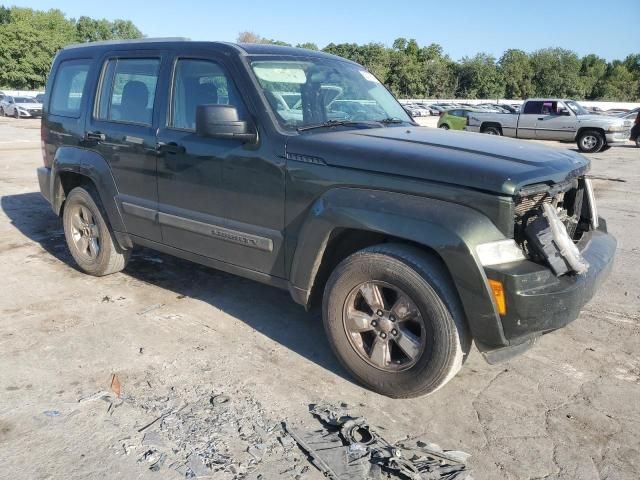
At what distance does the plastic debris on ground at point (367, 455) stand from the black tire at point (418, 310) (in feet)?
1.16

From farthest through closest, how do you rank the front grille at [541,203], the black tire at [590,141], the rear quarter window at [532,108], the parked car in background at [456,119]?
the parked car in background at [456,119] < the rear quarter window at [532,108] < the black tire at [590,141] < the front grille at [541,203]

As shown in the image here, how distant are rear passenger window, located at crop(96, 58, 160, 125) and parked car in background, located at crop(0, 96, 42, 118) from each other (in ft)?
96.4

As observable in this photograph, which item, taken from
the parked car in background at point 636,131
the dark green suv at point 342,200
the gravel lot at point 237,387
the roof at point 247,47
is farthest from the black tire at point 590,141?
the roof at point 247,47

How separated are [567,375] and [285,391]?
1.77m

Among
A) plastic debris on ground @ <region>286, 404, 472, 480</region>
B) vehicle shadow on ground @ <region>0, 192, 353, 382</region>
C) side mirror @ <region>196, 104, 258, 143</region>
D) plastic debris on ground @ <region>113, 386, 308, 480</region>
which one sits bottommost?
plastic debris on ground @ <region>113, 386, 308, 480</region>

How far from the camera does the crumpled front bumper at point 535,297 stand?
8.87ft

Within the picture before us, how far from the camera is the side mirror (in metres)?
3.41

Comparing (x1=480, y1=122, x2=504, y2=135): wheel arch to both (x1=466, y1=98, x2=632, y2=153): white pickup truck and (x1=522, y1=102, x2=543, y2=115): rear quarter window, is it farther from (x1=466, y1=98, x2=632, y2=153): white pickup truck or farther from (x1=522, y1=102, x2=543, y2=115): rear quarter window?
(x1=522, y1=102, x2=543, y2=115): rear quarter window

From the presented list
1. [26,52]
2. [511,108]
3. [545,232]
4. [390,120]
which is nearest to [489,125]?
[511,108]

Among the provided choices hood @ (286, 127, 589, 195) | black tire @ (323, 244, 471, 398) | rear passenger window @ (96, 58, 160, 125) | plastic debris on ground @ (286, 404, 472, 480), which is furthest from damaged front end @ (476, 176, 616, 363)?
rear passenger window @ (96, 58, 160, 125)

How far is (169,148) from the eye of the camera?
4.05m

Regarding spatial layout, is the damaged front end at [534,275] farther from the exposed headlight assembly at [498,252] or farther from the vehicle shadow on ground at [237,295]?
the vehicle shadow on ground at [237,295]

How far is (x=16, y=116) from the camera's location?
30422 millimetres

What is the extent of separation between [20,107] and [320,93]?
31396 mm
